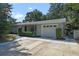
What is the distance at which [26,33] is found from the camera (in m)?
5.26

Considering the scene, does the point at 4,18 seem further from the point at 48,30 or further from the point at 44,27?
the point at 48,30

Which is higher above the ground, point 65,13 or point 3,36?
point 65,13

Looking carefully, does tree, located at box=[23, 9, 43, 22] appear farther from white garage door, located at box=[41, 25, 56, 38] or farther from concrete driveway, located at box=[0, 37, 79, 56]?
concrete driveway, located at box=[0, 37, 79, 56]

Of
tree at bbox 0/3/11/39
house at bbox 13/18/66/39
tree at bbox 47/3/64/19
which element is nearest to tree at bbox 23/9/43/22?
house at bbox 13/18/66/39

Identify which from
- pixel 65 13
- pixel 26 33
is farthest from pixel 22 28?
pixel 65 13

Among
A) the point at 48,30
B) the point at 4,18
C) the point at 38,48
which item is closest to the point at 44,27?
the point at 48,30

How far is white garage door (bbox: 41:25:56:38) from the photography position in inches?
208

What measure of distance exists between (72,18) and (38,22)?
73 centimetres

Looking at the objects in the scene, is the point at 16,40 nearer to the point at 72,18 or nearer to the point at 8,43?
the point at 8,43

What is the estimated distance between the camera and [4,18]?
17.1 feet

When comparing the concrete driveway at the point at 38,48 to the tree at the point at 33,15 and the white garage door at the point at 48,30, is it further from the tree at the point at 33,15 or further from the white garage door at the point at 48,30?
the tree at the point at 33,15

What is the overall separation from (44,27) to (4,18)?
0.88m

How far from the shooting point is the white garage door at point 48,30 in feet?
17.4

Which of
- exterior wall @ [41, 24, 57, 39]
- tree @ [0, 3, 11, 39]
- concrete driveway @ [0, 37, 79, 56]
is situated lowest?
concrete driveway @ [0, 37, 79, 56]
